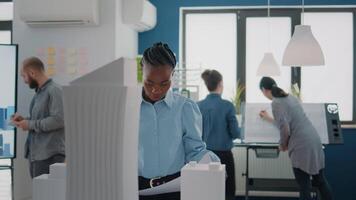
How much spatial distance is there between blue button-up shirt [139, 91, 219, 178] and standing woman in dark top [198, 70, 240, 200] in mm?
2962

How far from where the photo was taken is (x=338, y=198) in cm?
608

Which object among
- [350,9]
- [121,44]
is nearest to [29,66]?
[121,44]

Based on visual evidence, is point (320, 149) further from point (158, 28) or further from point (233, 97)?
point (158, 28)

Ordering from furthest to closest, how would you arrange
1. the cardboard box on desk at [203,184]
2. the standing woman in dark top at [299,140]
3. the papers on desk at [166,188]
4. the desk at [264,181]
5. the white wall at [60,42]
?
the desk at [264,181], the white wall at [60,42], the standing woman in dark top at [299,140], the papers on desk at [166,188], the cardboard box on desk at [203,184]

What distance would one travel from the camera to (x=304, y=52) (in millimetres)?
3893

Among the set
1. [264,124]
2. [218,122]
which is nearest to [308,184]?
[218,122]

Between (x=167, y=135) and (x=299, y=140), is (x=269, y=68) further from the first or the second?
(x=167, y=135)

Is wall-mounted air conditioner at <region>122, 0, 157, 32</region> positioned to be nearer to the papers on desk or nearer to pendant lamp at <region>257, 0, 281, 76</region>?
pendant lamp at <region>257, 0, 281, 76</region>

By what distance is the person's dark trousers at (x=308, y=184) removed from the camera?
15.0 feet

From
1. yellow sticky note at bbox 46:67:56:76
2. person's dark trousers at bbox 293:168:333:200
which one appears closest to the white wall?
yellow sticky note at bbox 46:67:56:76

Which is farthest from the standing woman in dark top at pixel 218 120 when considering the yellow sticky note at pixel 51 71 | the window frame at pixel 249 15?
the window frame at pixel 249 15

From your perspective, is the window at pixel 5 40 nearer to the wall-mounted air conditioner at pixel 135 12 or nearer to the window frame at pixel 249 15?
the wall-mounted air conditioner at pixel 135 12

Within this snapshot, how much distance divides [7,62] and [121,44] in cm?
120

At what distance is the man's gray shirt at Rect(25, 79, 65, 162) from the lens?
3.71 meters
